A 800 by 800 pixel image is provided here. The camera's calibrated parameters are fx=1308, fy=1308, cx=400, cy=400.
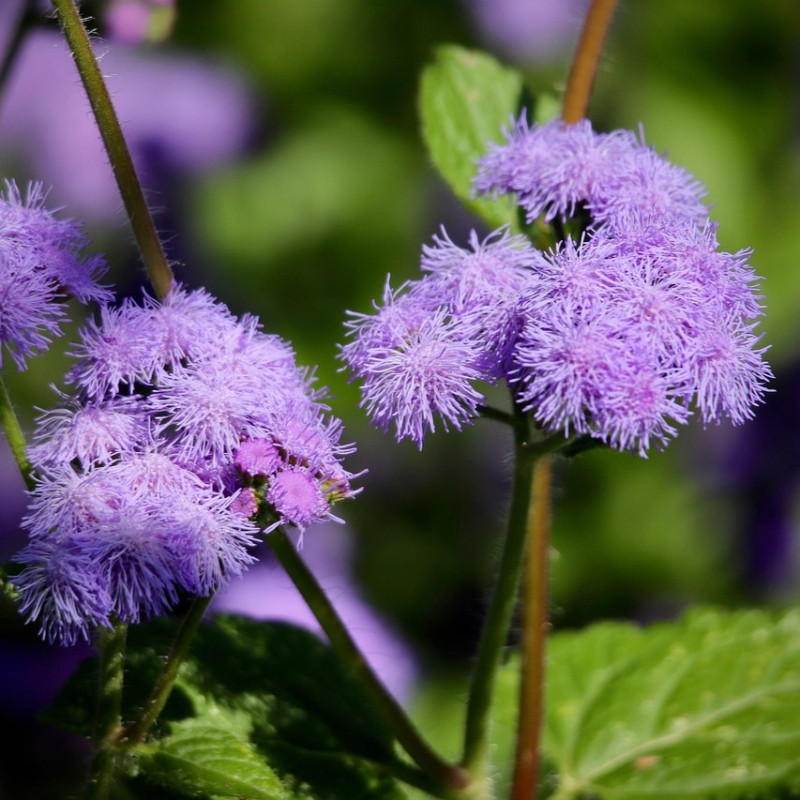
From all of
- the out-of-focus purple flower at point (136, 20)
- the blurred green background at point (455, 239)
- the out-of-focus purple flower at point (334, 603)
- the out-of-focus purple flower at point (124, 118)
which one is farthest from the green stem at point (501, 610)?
the out-of-focus purple flower at point (124, 118)

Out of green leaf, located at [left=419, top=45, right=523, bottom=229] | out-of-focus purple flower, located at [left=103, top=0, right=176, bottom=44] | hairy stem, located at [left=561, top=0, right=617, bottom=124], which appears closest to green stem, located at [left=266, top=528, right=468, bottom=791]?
green leaf, located at [left=419, top=45, right=523, bottom=229]

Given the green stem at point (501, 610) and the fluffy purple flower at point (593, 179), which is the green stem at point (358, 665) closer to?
the green stem at point (501, 610)

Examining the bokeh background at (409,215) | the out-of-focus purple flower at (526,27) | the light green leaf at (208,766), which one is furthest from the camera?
the out-of-focus purple flower at (526,27)

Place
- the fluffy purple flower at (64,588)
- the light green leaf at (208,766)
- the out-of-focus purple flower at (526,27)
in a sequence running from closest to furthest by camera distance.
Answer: the fluffy purple flower at (64,588)
the light green leaf at (208,766)
the out-of-focus purple flower at (526,27)

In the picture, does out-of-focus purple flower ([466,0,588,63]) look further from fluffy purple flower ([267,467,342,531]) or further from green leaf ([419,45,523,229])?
fluffy purple flower ([267,467,342,531])

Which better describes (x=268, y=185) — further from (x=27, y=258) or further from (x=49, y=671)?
(x=27, y=258)
